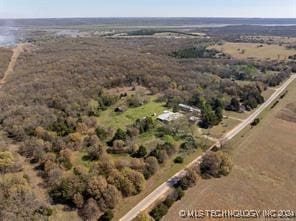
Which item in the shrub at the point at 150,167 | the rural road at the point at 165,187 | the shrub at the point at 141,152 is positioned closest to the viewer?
the rural road at the point at 165,187

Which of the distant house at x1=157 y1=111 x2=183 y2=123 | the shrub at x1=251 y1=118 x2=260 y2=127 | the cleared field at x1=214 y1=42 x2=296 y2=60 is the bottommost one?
the shrub at x1=251 y1=118 x2=260 y2=127

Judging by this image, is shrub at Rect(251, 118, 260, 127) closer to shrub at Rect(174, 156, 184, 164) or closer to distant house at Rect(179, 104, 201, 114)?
distant house at Rect(179, 104, 201, 114)

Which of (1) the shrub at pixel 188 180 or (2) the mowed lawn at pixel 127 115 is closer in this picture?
(1) the shrub at pixel 188 180

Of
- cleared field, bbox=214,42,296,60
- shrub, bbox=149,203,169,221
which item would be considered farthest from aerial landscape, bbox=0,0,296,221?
cleared field, bbox=214,42,296,60

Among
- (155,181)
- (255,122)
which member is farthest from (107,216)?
(255,122)

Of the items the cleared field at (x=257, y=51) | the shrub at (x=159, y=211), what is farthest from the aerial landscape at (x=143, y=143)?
the cleared field at (x=257, y=51)

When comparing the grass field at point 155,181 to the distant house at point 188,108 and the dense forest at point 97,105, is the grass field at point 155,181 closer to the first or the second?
the dense forest at point 97,105

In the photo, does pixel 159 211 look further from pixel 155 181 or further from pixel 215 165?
pixel 215 165
